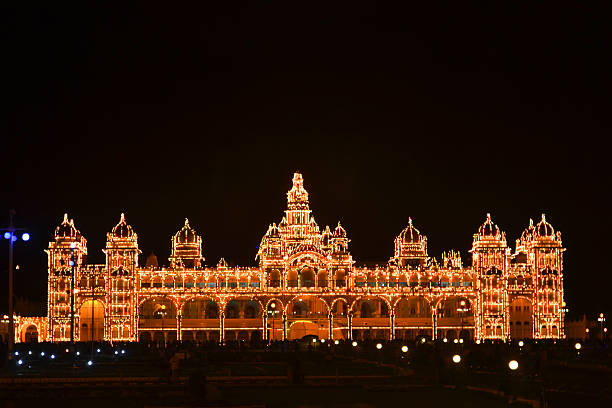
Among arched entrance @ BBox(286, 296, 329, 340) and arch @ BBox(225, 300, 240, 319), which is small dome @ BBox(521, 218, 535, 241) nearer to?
arched entrance @ BBox(286, 296, 329, 340)

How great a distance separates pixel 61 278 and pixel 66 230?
5896 mm

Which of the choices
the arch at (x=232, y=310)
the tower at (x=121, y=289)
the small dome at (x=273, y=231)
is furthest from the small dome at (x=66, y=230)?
the small dome at (x=273, y=231)

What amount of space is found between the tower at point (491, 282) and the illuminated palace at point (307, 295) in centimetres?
10

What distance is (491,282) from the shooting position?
11875 centimetres

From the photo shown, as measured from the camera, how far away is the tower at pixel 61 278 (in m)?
114

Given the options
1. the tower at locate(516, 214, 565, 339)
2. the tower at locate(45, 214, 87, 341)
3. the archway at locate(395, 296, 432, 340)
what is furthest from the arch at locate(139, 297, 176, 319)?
the tower at locate(516, 214, 565, 339)

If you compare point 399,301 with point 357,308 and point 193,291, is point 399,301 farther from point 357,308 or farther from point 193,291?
point 193,291

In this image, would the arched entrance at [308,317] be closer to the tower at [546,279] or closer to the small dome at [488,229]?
the small dome at [488,229]

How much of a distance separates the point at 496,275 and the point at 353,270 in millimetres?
14336

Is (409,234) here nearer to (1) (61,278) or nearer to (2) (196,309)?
(2) (196,309)

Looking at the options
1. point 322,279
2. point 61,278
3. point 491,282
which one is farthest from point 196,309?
point 491,282

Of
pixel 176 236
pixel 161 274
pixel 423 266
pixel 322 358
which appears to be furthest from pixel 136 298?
pixel 322 358

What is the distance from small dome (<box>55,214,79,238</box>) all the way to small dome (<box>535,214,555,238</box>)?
46.8 m

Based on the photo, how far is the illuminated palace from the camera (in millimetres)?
117000
